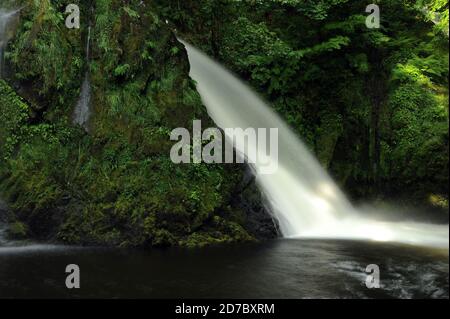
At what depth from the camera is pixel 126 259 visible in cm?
823

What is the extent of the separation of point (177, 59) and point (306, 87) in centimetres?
546

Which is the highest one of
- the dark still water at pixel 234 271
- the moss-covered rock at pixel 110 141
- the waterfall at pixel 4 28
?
the waterfall at pixel 4 28

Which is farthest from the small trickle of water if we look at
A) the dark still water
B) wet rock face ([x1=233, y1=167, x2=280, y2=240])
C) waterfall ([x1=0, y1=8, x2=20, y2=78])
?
wet rock face ([x1=233, y1=167, x2=280, y2=240])

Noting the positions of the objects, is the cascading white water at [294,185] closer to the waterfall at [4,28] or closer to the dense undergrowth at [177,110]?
the dense undergrowth at [177,110]

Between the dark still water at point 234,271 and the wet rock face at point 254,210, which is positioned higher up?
the wet rock face at point 254,210

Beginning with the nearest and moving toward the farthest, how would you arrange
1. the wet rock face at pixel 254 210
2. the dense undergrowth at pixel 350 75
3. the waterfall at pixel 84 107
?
the wet rock face at pixel 254 210 < the waterfall at pixel 84 107 < the dense undergrowth at pixel 350 75

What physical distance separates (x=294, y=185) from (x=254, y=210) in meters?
2.07

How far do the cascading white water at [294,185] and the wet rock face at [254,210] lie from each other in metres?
0.27

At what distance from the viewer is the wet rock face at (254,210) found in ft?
33.3

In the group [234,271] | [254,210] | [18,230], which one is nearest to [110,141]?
[18,230]

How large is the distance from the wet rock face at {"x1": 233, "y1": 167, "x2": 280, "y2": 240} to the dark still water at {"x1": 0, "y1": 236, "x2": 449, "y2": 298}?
75cm

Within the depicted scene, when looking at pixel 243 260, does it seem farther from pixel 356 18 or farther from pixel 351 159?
pixel 356 18

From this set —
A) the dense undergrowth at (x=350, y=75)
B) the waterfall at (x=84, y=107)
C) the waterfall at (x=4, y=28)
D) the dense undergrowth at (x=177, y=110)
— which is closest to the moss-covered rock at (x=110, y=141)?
the dense undergrowth at (x=177, y=110)
